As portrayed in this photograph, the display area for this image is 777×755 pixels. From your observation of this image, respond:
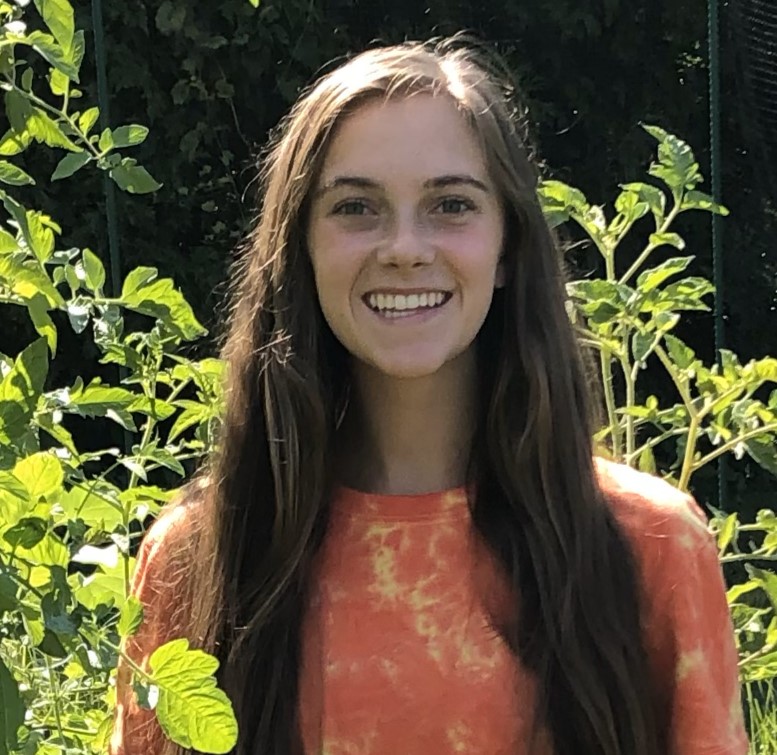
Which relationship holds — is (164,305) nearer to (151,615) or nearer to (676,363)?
(151,615)

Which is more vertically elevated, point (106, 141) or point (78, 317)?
point (106, 141)

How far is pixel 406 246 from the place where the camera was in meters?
1.21

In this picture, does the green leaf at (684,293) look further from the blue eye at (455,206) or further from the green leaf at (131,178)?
the green leaf at (131,178)

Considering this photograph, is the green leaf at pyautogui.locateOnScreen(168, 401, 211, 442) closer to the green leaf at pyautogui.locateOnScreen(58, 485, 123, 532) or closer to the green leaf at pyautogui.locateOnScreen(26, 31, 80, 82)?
the green leaf at pyautogui.locateOnScreen(58, 485, 123, 532)

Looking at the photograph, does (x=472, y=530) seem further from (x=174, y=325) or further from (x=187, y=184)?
(x=187, y=184)

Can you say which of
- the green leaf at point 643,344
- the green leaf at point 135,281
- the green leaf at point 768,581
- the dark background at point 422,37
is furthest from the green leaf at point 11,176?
the dark background at point 422,37

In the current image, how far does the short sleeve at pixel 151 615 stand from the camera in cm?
132

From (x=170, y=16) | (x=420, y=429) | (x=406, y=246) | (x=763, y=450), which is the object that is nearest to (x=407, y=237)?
(x=406, y=246)

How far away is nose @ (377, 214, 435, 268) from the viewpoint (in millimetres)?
1212

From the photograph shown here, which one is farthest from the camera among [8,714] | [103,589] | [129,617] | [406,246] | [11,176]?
[406,246]

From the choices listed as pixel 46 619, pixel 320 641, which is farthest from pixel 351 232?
pixel 46 619

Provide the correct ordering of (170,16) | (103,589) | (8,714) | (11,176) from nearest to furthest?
(8,714), (11,176), (103,589), (170,16)

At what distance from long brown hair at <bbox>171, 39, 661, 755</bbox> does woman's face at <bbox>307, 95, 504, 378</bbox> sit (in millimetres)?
33

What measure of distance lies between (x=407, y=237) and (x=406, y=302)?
2.3 inches
